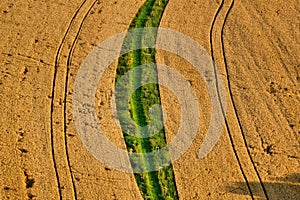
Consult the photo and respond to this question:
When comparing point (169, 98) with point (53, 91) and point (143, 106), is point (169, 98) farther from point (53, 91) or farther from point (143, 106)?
point (53, 91)

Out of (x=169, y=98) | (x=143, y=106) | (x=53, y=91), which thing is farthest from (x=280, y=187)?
(x=53, y=91)

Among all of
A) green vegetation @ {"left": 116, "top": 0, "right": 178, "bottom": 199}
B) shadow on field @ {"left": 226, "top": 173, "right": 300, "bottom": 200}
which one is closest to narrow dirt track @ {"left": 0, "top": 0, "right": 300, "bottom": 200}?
shadow on field @ {"left": 226, "top": 173, "right": 300, "bottom": 200}

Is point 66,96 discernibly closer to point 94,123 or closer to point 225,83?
point 94,123

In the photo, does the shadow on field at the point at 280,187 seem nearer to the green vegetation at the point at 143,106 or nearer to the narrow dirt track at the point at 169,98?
the narrow dirt track at the point at 169,98

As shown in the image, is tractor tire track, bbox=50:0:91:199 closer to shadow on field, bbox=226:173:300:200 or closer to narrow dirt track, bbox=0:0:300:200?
narrow dirt track, bbox=0:0:300:200

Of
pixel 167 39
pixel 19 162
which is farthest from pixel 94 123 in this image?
pixel 167 39

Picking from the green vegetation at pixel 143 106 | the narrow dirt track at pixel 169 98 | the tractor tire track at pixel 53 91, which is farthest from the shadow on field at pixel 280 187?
the tractor tire track at pixel 53 91
